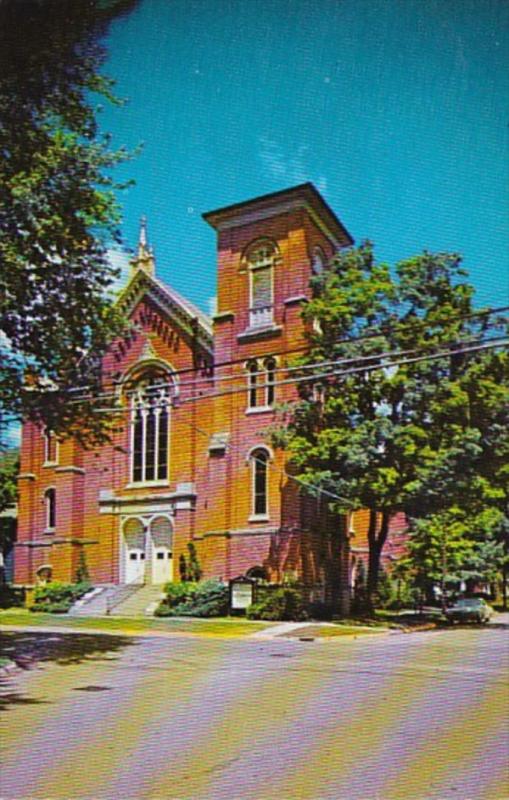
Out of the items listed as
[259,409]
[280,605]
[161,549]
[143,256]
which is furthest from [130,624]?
[143,256]

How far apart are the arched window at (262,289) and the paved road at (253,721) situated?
22.8 inches

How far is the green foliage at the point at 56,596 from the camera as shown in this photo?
158 cm

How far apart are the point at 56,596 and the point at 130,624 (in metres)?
0.14

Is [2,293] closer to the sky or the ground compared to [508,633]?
closer to the sky

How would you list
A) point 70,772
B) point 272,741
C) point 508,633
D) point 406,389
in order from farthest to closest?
point 508,633, point 406,389, point 272,741, point 70,772

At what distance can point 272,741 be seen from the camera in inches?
63.6

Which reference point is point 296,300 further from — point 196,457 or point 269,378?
point 196,457

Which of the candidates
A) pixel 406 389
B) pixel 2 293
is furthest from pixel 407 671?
pixel 2 293

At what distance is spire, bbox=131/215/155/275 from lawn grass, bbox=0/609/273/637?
2.07 ft

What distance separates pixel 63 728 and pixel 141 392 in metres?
0.59

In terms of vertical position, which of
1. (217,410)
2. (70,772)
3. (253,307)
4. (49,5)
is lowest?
(70,772)

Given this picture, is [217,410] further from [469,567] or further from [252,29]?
[252,29]

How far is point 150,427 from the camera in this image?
1.67 m

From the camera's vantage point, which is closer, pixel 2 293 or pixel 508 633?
pixel 2 293
